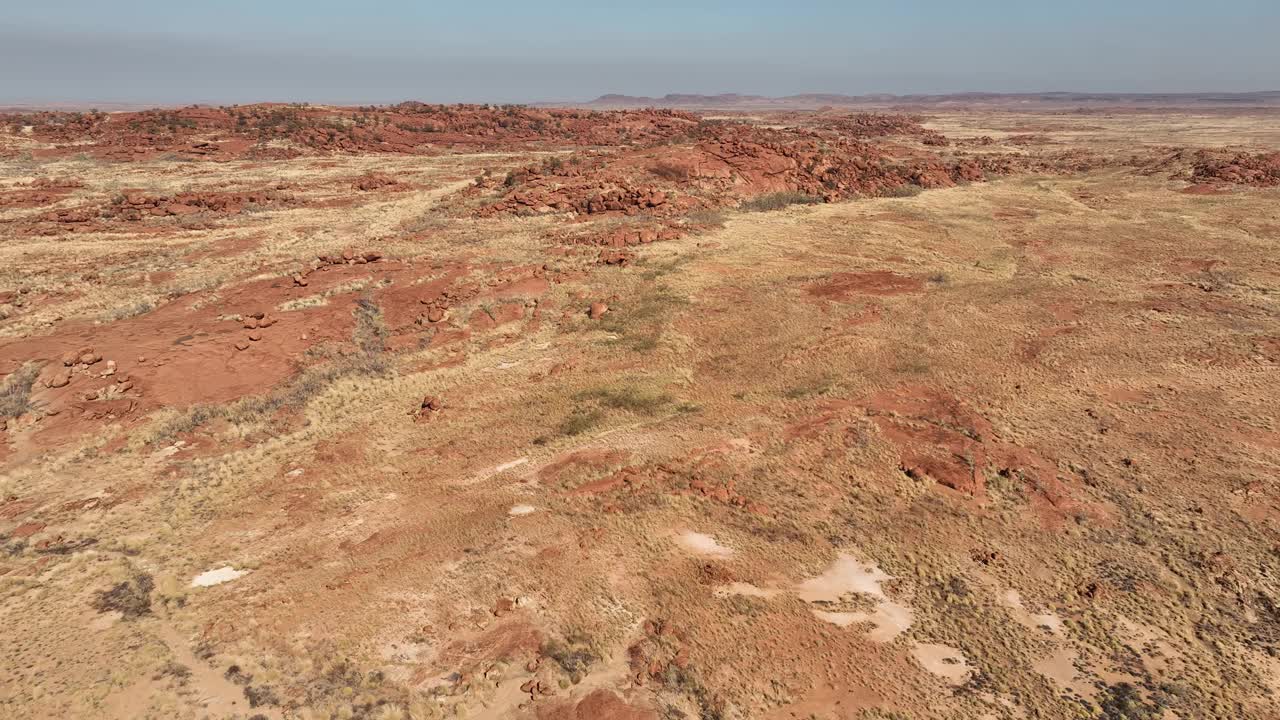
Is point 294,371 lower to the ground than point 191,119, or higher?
lower

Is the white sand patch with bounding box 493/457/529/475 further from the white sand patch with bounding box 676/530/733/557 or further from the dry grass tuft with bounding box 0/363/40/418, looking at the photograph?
the dry grass tuft with bounding box 0/363/40/418

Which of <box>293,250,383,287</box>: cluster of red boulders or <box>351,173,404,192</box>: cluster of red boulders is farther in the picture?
<box>351,173,404,192</box>: cluster of red boulders

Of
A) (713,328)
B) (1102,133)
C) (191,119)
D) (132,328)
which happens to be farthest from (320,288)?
(1102,133)

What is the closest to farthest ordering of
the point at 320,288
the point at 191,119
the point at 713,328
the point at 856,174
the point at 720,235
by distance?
the point at 713,328, the point at 320,288, the point at 720,235, the point at 856,174, the point at 191,119

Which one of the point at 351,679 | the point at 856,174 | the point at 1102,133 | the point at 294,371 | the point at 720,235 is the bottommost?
the point at 351,679

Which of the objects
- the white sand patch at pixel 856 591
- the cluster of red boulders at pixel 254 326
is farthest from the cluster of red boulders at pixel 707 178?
the white sand patch at pixel 856 591

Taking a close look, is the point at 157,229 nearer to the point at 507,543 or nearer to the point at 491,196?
the point at 491,196

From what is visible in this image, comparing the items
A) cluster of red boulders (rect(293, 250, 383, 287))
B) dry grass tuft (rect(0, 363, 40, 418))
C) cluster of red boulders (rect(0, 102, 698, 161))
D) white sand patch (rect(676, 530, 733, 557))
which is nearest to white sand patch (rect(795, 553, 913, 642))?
white sand patch (rect(676, 530, 733, 557))
